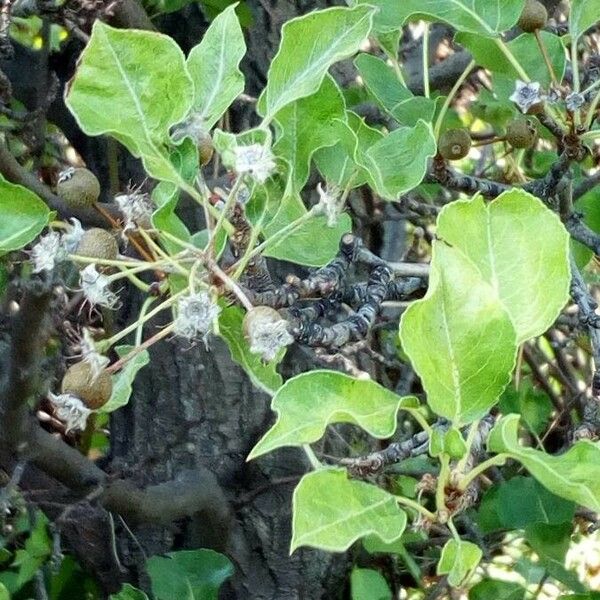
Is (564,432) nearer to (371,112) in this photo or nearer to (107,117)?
(371,112)

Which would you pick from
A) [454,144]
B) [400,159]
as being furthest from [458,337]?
[454,144]

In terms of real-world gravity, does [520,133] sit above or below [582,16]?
below

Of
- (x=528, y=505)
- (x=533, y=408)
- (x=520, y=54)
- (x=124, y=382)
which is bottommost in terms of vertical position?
(x=533, y=408)

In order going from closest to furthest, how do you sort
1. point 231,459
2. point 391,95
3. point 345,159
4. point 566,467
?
1. point 566,467
2. point 345,159
3. point 391,95
4. point 231,459

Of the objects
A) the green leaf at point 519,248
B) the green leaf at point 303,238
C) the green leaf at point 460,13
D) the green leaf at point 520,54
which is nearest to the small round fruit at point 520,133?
the green leaf at point 520,54

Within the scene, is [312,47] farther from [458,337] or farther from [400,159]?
[458,337]

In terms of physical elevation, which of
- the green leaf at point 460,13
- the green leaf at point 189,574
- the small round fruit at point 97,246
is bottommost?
the green leaf at point 189,574

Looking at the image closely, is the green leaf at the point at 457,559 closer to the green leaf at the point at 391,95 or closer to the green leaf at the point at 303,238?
the green leaf at the point at 303,238
